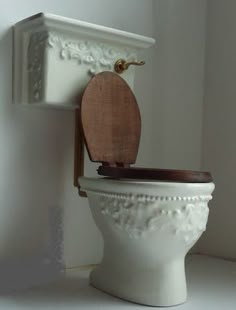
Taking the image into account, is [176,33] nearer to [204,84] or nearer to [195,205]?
[204,84]

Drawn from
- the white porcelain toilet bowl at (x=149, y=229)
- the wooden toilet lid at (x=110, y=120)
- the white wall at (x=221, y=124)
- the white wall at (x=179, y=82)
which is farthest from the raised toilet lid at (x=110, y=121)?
the white wall at (x=221, y=124)

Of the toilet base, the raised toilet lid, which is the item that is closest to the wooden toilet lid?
the raised toilet lid

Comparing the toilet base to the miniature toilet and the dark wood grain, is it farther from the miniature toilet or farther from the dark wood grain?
the dark wood grain

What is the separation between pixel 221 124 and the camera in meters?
1.82

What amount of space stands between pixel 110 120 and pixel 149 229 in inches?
16.5

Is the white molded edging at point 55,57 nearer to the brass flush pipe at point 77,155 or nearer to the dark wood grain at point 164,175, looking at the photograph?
the brass flush pipe at point 77,155

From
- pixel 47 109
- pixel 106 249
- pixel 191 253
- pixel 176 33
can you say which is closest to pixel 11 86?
pixel 47 109

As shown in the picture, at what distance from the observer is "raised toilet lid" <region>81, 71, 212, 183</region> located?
142 cm

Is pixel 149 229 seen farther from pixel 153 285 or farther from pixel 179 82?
pixel 179 82

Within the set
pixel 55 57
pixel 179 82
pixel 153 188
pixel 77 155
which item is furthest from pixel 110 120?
pixel 179 82

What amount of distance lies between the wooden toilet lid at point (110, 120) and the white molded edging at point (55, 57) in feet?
0.16

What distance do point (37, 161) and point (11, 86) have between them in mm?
242

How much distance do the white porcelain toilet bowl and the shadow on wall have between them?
0.21 m

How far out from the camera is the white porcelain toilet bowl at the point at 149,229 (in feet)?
3.92
